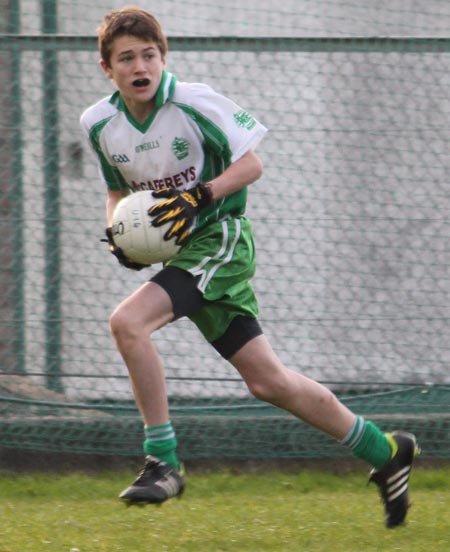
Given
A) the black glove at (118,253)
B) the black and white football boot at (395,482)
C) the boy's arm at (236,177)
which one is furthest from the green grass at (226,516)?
the boy's arm at (236,177)

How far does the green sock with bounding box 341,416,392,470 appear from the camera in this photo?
5211mm

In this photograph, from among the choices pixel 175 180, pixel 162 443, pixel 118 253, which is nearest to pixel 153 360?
pixel 162 443

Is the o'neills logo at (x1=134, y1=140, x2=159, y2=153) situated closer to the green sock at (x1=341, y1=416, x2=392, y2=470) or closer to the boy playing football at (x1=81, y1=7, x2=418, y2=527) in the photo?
the boy playing football at (x1=81, y1=7, x2=418, y2=527)

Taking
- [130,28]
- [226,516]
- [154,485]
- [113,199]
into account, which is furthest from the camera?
[226,516]

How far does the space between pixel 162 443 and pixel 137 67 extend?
132cm

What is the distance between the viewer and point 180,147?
16.9 ft

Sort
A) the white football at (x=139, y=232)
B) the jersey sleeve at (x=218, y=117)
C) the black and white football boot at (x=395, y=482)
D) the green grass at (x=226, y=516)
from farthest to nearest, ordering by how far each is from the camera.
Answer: the black and white football boot at (x=395, y=482) < the jersey sleeve at (x=218, y=117) < the green grass at (x=226, y=516) < the white football at (x=139, y=232)

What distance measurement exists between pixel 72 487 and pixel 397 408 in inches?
61.5

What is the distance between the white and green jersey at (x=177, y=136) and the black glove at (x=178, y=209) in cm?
19

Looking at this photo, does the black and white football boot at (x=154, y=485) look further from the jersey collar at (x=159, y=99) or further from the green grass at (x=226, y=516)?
the jersey collar at (x=159, y=99)

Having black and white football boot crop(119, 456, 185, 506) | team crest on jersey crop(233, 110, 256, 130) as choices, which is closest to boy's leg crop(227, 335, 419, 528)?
black and white football boot crop(119, 456, 185, 506)

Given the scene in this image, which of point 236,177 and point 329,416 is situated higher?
point 236,177

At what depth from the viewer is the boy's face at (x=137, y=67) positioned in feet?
16.5

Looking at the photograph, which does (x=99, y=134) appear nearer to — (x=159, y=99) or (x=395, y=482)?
(x=159, y=99)
